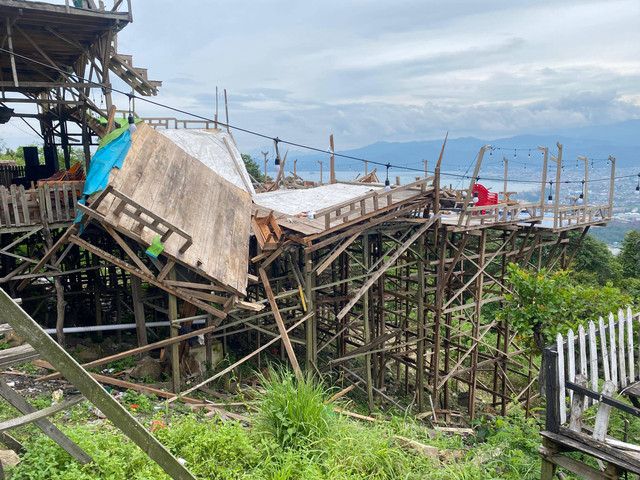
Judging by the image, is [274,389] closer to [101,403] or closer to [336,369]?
[101,403]

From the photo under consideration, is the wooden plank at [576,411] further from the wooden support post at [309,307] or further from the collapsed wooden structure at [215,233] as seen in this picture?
the wooden support post at [309,307]

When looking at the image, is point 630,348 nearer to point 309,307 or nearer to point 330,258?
point 330,258

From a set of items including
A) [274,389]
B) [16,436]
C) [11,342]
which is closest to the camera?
[16,436]

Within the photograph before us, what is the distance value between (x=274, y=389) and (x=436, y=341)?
27.3 feet

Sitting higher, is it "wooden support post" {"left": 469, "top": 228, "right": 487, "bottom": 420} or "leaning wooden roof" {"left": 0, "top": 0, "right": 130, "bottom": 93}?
"leaning wooden roof" {"left": 0, "top": 0, "right": 130, "bottom": 93}

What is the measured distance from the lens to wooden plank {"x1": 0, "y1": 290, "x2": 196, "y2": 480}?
11.6ft

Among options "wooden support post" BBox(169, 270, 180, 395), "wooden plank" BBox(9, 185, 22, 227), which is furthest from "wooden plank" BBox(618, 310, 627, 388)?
"wooden plank" BBox(9, 185, 22, 227)

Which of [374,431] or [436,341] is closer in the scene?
[374,431]

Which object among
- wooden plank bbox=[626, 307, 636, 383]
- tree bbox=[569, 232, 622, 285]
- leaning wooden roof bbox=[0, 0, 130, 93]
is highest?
leaning wooden roof bbox=[0, 0, 130, 93]

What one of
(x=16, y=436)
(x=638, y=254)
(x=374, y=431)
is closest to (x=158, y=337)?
(x=16, y=436)

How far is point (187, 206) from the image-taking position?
34.0 feet

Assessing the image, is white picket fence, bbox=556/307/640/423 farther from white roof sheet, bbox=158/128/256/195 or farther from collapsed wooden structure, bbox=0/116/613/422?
white roof sheet, bbox=158/128/256/195

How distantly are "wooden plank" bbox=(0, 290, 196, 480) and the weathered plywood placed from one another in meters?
4.49

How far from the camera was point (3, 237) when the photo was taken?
13.1m
